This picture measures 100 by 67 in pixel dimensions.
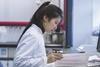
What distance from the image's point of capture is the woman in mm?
1665

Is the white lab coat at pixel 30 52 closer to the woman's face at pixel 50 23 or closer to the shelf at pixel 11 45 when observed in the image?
the woman's face at pixel 50 23

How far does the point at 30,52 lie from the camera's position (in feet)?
5.47

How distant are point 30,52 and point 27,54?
24 millimetres

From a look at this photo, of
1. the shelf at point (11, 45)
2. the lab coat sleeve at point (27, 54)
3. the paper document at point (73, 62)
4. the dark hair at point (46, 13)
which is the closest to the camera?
the lab coat sleeve at point (27, 54)

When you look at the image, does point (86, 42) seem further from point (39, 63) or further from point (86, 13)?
point (39, 63)

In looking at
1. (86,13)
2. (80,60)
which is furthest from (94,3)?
(80,60)

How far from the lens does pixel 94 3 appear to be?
3.94 m

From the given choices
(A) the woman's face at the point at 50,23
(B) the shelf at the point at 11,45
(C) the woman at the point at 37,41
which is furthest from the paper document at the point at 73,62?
(B) the shelf at the point at 11,45

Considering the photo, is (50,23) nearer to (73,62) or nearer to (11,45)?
(73,62)

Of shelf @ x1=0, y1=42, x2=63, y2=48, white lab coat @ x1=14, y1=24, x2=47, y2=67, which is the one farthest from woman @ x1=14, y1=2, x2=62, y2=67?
shelf @ x1=0, y1=42, x2=63, y2=48

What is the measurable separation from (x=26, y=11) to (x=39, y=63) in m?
2.44

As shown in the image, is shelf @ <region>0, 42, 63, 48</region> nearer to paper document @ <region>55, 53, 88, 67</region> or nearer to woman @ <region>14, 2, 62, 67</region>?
paper document @ <region>55, 53, 88, 67</region>

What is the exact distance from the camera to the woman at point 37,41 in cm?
167

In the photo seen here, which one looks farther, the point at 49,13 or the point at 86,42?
the point at 86,42
